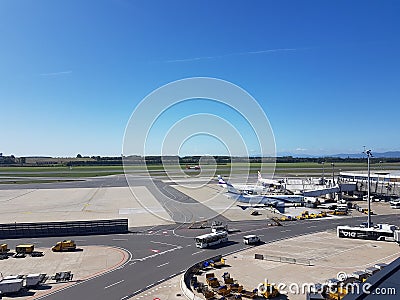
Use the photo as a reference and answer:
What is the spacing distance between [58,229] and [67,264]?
13959 mm

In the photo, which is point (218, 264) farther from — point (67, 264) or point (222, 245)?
point (67, 264)

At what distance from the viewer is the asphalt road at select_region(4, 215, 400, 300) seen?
23.2 meters

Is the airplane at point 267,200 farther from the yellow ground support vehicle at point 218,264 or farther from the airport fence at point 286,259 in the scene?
the yellow ground support vehicle at point 218,264

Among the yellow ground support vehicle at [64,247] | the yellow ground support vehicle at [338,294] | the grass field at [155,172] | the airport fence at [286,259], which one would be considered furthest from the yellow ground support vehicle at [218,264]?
the grass field at [155,172]

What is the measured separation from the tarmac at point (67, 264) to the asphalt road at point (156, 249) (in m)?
1.07

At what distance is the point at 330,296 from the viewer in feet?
64.3

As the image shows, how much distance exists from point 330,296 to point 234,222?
2879 centimetres

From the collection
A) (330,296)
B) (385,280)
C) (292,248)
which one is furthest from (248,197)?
(385,280)

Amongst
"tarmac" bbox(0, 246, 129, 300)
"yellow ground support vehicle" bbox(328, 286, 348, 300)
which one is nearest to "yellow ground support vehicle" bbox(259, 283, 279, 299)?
"yellow ground support vehicle" bbox(328, 286, 348, 300)

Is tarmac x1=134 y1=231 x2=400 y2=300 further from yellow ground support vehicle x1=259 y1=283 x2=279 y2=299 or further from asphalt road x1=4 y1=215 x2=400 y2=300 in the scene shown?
Answer: asphalt road x1=4 y1=215 x2=400 y2=300

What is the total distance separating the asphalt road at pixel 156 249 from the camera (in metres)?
23.2

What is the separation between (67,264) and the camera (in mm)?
29547

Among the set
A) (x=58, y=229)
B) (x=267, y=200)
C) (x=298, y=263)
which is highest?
(x=267, y=200)

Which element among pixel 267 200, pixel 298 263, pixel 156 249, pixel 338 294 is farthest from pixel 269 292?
pixel 267 200
